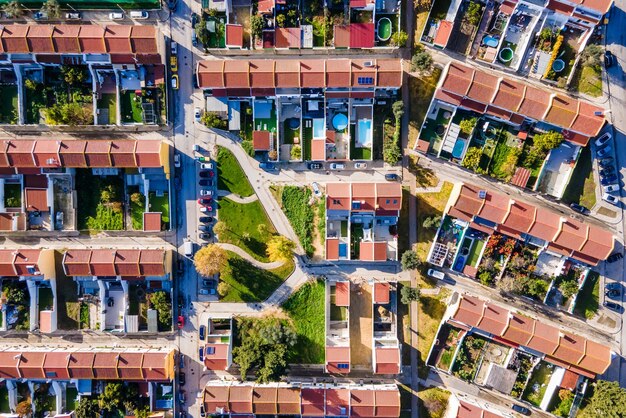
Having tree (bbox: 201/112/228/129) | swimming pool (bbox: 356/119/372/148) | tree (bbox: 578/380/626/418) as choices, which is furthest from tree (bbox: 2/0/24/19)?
tree (bbox: 578/380/626/418)

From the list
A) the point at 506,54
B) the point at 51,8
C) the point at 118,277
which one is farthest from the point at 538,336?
the point at 51,8

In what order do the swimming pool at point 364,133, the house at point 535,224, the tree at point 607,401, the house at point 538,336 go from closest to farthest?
1. the tree at point 607,401
2. the house at point 535,224
3. the house at point 538,336
4. the swimming pool at point 364,133

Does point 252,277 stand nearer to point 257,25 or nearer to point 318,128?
point 318,128

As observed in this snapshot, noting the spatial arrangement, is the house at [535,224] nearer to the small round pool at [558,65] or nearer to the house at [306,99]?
the house at [306,99]

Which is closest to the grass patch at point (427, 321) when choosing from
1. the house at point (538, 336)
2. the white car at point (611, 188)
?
the house at point (538, 336)

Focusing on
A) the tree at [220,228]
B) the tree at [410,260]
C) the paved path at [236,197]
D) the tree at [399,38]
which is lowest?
the tree at [410,260]

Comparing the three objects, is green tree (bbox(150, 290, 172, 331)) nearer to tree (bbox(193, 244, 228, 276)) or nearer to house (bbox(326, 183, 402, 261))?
tree (bbox(193, 244, 228, 276))
